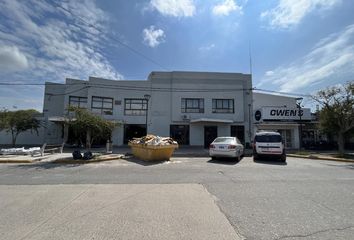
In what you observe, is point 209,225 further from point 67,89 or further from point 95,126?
point 67,89

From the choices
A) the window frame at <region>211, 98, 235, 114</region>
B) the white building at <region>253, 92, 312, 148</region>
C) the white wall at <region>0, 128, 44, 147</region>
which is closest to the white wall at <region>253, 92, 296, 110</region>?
the white building at <region>253, 92, 312, 148</region>

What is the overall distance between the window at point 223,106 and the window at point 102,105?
12.8 m

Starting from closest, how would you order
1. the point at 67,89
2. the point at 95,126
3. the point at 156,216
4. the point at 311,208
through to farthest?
the point at 156,216, the point at 311,208, the point at 95,126, the point at 67,89

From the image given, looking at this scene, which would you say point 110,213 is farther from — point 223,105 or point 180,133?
point 223,105

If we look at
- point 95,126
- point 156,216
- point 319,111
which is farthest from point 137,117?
point 156,216

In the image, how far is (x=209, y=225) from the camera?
13.9ft

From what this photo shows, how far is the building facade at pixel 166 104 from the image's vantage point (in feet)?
Answer: 91.2

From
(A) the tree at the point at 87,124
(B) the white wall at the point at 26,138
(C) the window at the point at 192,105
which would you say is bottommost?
(B) the white wall at the point at 26,138

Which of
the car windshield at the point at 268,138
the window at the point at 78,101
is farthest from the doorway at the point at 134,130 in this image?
the car windshield at the point at 268,138

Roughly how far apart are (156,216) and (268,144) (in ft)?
41.0

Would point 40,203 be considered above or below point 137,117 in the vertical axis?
below

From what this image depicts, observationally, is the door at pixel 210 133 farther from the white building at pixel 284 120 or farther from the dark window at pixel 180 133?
the white building at pixel 284 120

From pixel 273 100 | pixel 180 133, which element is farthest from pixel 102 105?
pixel 273 100

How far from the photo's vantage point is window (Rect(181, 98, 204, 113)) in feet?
93.9
